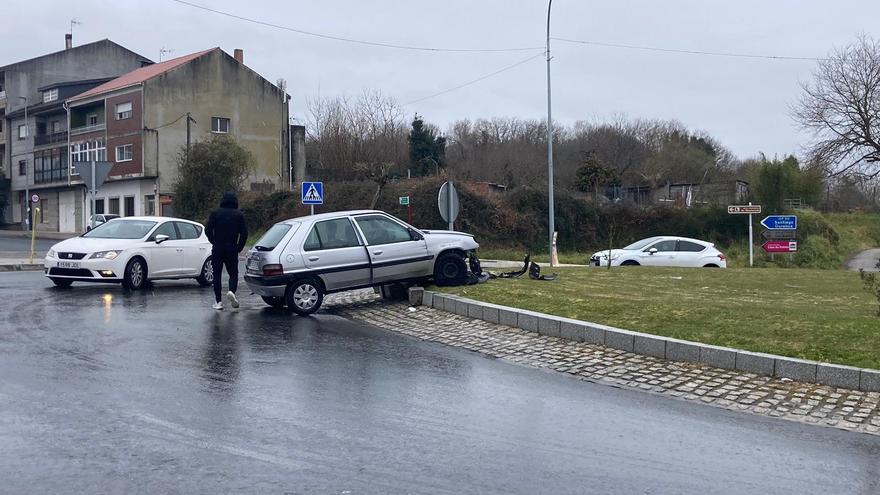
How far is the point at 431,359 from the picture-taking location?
919 cm

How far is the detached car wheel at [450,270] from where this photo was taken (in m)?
13.8

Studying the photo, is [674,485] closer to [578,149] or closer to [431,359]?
[431,359]

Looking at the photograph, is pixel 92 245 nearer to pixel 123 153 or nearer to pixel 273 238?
pixel 273 238

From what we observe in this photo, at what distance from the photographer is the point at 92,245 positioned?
15.5 m

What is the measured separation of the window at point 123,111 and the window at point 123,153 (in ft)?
6.04

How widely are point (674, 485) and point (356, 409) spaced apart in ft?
8.74

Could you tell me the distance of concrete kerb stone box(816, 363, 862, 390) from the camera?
26.4 feet

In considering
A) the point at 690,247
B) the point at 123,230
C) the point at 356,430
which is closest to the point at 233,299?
the point at 123,230

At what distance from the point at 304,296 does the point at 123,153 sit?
4426cm

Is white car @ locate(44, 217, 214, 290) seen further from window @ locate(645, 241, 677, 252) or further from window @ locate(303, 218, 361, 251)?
window @ locate(645, 241, 677, 252)

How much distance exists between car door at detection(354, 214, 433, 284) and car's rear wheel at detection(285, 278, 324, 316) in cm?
100

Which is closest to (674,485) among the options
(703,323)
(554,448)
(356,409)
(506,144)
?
(554,448)

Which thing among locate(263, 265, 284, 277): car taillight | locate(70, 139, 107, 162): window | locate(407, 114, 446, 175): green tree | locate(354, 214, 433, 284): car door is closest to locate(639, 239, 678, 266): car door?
locate(354, 214, 433, 284): car door

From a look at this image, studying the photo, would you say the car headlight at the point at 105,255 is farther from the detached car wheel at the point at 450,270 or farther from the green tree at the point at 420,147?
the green tree at the point at 420,147
